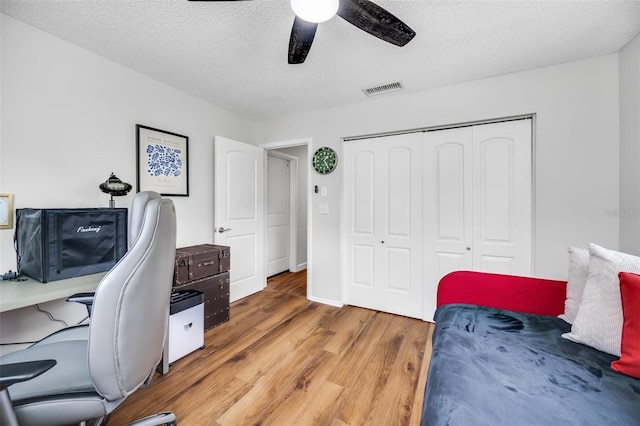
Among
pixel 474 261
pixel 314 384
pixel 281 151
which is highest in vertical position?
pixel 281 151

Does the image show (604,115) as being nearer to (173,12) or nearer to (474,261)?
(474,261)

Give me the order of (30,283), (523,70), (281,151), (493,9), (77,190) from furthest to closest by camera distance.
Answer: (281,151) → (523,70) → (77,190) → (493,9) → (30,283)

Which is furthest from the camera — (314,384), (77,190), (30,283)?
(77,190)

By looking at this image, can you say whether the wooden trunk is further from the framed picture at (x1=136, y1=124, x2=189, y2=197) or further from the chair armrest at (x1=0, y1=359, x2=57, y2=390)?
the chair armrest at (x1=0, y1=359, x2=57, y2=390)

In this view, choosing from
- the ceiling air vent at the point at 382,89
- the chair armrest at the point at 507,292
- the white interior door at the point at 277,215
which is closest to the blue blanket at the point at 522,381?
the chair armrest at the point at 507,292

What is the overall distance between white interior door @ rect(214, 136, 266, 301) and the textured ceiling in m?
0.84

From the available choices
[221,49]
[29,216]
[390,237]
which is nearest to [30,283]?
[29,216]

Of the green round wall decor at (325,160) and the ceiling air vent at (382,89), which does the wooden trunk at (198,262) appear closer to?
the green round wall decor at (325,160)

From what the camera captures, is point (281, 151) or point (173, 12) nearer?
point (173, 12)

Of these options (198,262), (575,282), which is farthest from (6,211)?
(575,282)

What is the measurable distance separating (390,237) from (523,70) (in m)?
1.95

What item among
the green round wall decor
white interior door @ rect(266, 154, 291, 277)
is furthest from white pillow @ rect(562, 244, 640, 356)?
white interior door @ rect(266, 154, 291, 277)

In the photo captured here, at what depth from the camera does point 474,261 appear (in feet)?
8.41

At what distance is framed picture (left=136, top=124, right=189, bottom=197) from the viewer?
2453mm
